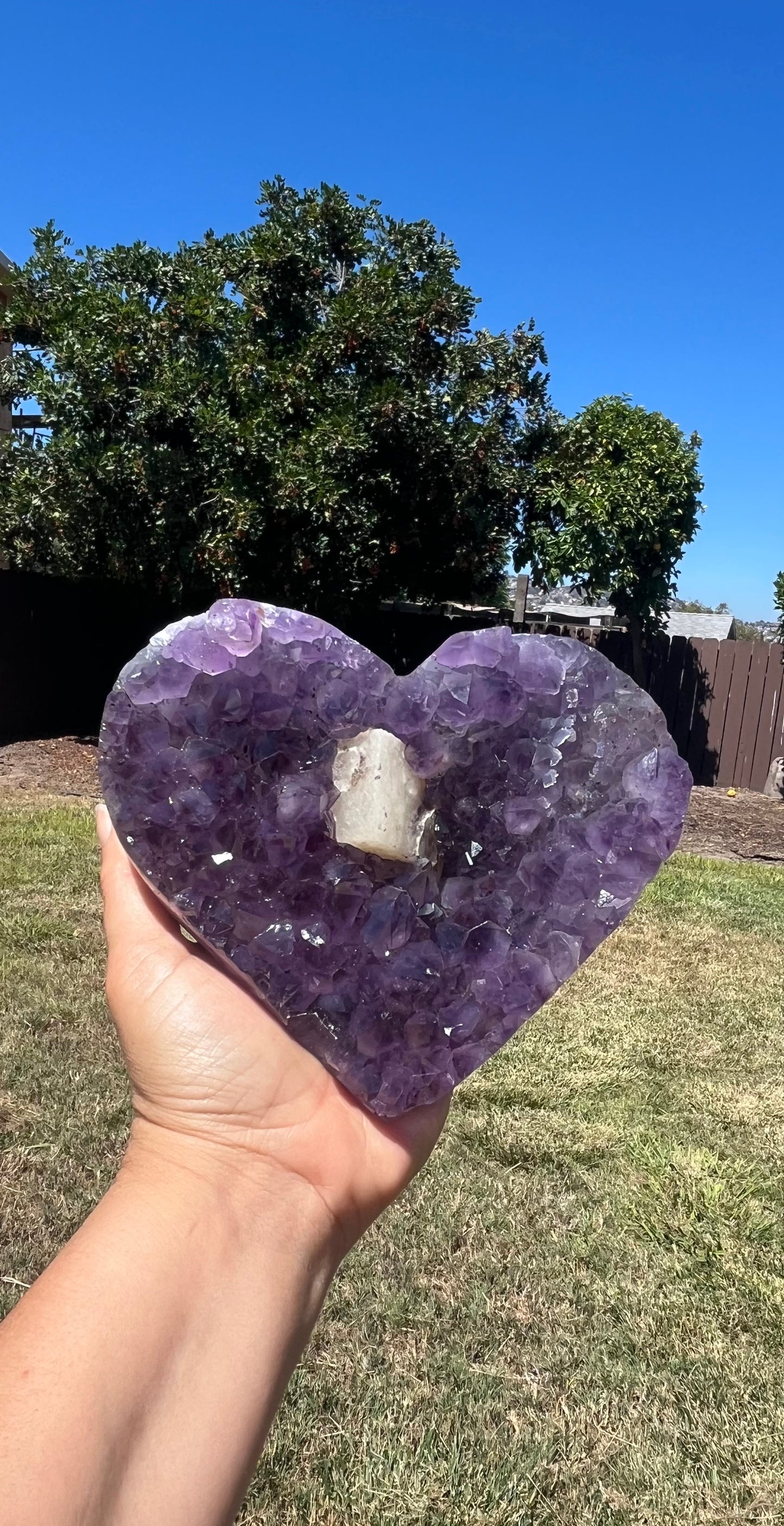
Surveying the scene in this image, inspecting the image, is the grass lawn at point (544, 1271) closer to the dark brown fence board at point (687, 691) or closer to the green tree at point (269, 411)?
the green tree at point (269, 411)

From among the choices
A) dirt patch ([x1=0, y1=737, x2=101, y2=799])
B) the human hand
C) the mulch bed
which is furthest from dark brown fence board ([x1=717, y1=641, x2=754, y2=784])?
the human hand

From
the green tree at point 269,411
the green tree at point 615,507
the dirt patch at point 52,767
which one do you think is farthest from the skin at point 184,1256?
the green tree at point 615,507

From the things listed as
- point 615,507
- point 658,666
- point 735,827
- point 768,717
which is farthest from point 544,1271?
point 768,717

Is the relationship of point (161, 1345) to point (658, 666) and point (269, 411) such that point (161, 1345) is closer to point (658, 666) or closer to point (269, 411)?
point (269, 411)

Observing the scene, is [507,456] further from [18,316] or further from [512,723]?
[512,723]

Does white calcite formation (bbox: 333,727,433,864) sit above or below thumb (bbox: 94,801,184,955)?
above

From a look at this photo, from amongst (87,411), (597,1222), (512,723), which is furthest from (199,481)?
(512,723)

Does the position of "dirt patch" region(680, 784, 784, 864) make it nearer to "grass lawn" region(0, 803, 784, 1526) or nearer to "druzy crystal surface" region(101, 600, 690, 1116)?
"grass lawn" region(0, 803, 784, 1526)
